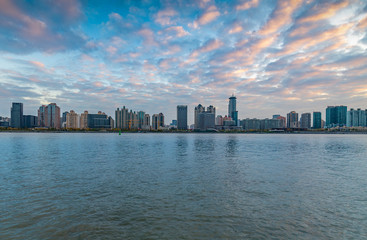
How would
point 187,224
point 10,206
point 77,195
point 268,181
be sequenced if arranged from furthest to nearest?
point 268,181, point 77,195, point 10,206, point 187,224

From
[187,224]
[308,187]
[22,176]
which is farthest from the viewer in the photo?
[22,176]

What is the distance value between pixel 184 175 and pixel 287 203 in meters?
17.0

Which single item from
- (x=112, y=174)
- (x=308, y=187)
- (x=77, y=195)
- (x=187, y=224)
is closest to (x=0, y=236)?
(x=77, y=195)

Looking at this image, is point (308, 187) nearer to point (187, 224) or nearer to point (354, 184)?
point (354, 184)

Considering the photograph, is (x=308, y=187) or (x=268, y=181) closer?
(x=308, y=187)

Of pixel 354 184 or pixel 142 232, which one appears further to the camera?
pixel 354 184

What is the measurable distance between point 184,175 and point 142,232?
19.8 metres

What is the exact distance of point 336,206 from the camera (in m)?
21.2

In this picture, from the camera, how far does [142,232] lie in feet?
51.5

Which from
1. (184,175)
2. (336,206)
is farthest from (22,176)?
(336,206)

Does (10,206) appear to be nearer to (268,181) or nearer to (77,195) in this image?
(77,195)

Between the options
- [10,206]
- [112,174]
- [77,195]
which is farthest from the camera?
[112,174]

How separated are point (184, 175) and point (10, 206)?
889 inches

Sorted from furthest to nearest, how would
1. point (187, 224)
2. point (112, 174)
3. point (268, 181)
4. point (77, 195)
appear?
point (112, 174), point (268, 181), point (77, 195), point (187, 224)
